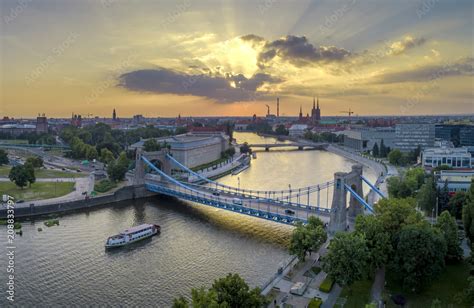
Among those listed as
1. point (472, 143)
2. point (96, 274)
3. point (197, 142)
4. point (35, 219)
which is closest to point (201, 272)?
point (96, 274)

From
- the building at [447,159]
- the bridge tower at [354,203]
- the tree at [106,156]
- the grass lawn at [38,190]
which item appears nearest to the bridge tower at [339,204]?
the bridge tower at [354,203]

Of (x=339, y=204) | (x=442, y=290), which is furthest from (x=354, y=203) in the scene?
(x=442, y=290)

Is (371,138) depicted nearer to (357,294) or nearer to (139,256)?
(139,256)

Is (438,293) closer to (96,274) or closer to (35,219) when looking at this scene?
(96,274)

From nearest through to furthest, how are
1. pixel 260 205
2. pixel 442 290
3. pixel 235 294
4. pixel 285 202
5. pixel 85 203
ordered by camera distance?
pixel 235 294
pixel 442 290
pixel 285 202
pixel 260 205
pixel 85 203

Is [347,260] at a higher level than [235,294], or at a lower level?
higher

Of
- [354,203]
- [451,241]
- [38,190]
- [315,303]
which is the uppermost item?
[354,203]

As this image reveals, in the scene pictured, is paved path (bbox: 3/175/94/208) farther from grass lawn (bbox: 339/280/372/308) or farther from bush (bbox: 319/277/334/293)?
grass lawn (bbox: 339/280/372/308)
